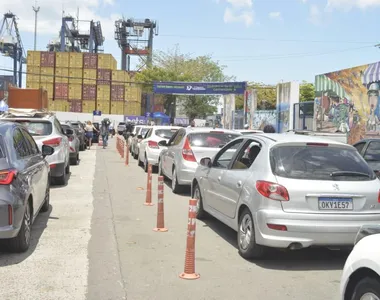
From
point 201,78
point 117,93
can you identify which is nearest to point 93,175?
point 201,78

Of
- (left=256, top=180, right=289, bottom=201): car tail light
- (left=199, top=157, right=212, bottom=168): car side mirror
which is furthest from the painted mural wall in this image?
(left=256, top=180, right=289, bottom=201): car tail light

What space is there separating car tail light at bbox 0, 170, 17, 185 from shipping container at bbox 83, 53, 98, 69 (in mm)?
75264

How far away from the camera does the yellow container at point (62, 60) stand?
255ft

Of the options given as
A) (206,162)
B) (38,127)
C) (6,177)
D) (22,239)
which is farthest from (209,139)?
(6,177)

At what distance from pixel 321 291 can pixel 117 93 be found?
77104 mm

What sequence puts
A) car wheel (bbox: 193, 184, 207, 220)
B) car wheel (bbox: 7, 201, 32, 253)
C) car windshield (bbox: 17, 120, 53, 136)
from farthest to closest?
car windshield (bbox: 17, 120, 53, 136), car wheel (bbox: 193, 184, 207, 220), car wheel (bbox: 7, 201, 32, 253)

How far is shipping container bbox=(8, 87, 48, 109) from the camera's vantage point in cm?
2047

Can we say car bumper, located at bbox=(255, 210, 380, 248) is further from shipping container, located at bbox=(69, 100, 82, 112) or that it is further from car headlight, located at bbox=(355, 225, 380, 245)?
shipping container, located at bbox=(69, 100, 82, 112)

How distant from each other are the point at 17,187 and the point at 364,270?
4094mm

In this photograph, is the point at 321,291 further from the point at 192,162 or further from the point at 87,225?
the point at 192,162

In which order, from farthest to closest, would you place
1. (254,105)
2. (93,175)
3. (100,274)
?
(254,105) → (93,175) → (100,274)

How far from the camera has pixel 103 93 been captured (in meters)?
79.7

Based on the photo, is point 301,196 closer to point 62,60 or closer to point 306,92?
point 306,92

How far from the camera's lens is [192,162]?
11117mm
